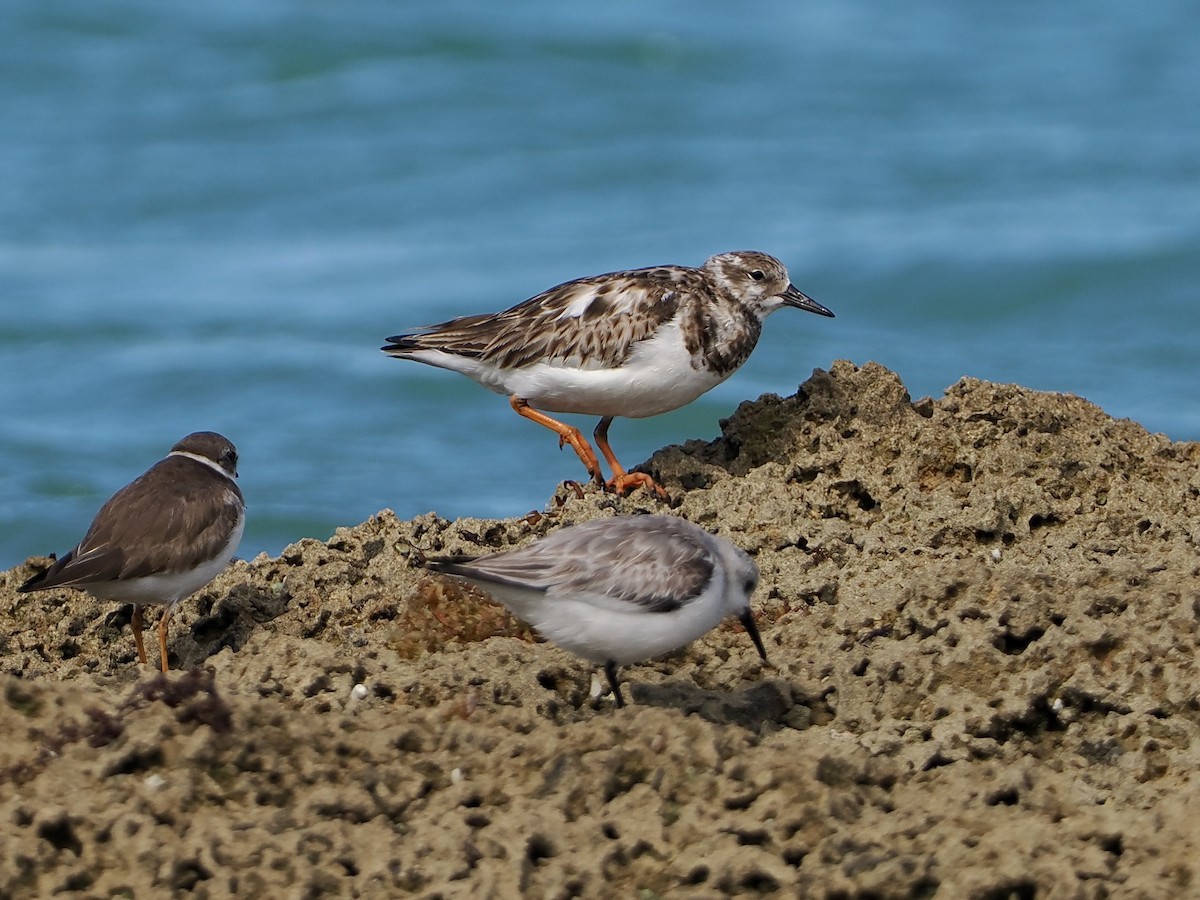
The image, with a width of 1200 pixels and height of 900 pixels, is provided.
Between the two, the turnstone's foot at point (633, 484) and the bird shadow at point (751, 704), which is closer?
the bird shadow at point (751, 704)

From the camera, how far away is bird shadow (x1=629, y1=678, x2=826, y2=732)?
714 centimetres

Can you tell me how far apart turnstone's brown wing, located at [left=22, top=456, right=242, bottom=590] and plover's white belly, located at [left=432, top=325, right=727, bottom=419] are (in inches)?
97.9

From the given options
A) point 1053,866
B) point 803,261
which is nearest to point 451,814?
point 1053,866

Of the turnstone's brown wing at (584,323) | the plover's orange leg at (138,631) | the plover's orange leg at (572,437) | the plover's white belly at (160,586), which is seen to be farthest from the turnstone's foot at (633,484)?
the plover's orange leg at (138,631)

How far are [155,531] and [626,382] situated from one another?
3313 millimetres

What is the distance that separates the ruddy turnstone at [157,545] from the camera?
8.50m

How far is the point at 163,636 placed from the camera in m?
8.55

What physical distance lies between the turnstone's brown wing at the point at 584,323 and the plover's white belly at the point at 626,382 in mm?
56

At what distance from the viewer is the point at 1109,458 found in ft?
31.1

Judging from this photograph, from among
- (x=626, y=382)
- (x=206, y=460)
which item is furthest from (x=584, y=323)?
(x=206, y=460)

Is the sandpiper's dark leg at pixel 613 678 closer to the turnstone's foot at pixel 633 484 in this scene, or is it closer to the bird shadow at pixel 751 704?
the bird shadow at pixel 751 704

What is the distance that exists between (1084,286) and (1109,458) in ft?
46.0

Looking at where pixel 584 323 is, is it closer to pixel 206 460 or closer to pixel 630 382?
pixel 630 382

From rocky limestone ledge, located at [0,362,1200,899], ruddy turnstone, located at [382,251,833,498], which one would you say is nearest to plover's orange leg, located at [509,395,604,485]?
ruddy turnstone, located at [382,251,833,498]
